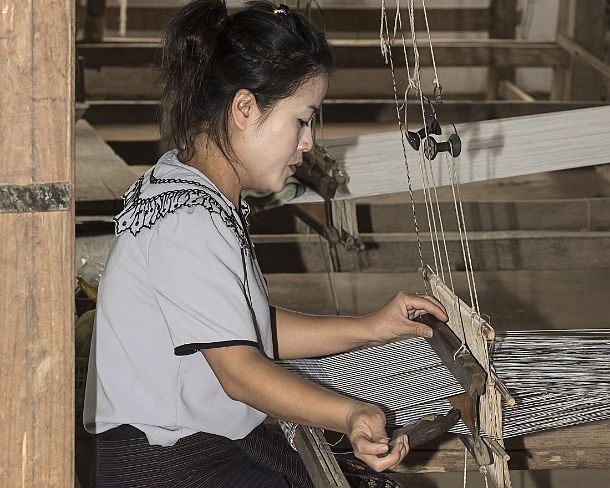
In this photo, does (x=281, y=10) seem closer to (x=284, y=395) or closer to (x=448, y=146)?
(x=448, y=146)

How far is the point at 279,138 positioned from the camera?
1.64 metres

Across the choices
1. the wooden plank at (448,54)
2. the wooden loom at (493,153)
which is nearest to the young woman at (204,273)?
the wooden loom at (493,153)

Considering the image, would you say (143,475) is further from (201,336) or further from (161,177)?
(161,177)

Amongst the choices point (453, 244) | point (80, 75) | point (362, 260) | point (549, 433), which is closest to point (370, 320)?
point (549, 433)

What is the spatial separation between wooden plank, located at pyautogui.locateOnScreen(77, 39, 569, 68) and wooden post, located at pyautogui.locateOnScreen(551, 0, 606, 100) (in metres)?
0.11

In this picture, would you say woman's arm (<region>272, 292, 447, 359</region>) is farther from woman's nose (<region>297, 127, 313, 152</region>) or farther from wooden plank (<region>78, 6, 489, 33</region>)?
wooden plank (<region>78, 6, 489, 33</region>)

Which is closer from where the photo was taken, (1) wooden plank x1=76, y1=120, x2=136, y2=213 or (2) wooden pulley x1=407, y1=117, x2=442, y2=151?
(2) wooden pulley x1=407, y1=117, x2=442, y2=151

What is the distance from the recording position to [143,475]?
1648mm

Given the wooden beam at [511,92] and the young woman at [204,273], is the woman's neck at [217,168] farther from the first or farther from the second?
the wooden beam at [511,92]

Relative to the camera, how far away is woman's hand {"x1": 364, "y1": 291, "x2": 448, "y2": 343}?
1866 mm

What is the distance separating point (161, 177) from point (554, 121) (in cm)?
180

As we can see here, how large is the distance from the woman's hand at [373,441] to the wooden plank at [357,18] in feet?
24.8

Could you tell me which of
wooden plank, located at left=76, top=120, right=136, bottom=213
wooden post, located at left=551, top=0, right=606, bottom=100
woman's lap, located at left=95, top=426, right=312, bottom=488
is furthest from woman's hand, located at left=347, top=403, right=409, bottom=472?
wooden post, located at left=551, top=0, right=606, bottom=100

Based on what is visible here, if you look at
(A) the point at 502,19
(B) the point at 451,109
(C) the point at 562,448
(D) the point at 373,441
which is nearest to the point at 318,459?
(D) the point at 373,441
